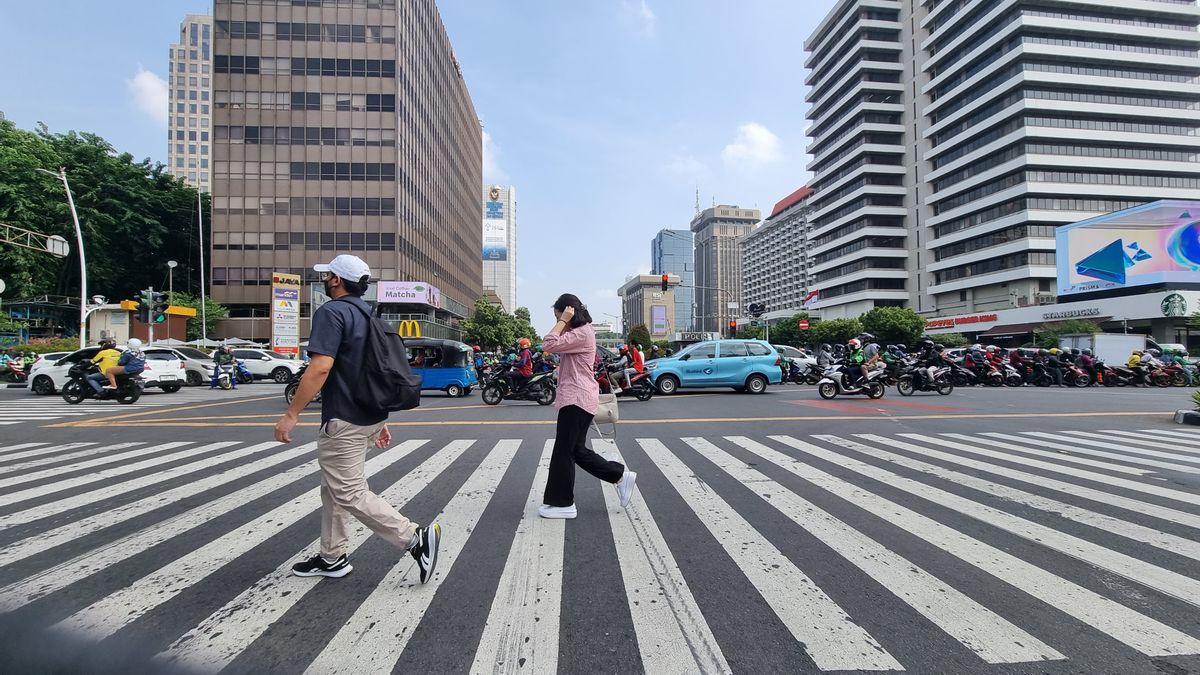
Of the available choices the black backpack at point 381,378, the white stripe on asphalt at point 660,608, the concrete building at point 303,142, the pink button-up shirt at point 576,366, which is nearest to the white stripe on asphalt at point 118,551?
the black backpack at point 381,378

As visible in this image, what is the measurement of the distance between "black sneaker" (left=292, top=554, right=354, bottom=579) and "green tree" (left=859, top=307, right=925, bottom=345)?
55.0 meters

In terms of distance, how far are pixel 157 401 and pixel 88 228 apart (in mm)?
33182

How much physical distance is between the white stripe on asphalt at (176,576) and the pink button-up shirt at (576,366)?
229 centimetres

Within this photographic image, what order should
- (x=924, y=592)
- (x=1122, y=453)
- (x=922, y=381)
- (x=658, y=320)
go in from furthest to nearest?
(x=658, y=320)
(x=922, y=381)
(x=1122, y=453)
(x=924, y=592)

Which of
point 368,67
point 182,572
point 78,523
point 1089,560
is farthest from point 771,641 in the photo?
point 368,67

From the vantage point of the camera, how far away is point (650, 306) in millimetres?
126875

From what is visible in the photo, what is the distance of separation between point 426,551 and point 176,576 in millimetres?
A: 1497

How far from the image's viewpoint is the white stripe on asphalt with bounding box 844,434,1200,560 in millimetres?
3605

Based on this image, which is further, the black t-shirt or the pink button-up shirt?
the pink button-up shirt

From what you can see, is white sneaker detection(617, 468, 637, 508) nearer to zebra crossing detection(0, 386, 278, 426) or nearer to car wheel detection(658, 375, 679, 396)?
zebra crossing detection(0, 386, 278, 426)

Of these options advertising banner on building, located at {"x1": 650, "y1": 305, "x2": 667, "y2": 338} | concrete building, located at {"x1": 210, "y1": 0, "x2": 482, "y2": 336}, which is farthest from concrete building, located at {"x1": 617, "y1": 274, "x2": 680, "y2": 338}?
concrete building, located at {"x1": 210, "y1": 0, "x2": 482, "y2": 336}

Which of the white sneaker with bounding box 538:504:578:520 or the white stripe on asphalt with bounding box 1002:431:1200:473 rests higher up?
the white sneaker with bounding box 538:504:578:520

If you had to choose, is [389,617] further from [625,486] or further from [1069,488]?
[1069,488]

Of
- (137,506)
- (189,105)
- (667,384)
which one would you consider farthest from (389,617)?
(189,105)
